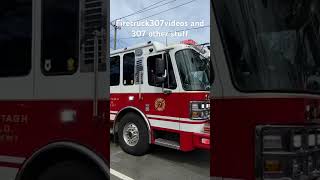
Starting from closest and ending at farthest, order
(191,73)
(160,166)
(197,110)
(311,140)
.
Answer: (311,140) → (160,166) → (197,110) → (191,73)

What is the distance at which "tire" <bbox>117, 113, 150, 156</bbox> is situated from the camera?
4.42 m

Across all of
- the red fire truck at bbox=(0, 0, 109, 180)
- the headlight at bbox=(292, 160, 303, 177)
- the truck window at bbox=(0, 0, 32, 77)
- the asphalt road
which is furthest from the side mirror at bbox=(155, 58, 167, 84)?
the headlight at bbox=(292, 160, 303, 177)

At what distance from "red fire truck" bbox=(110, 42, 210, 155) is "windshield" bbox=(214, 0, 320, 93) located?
2.21 feet

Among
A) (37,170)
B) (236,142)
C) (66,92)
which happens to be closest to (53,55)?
(66,92)

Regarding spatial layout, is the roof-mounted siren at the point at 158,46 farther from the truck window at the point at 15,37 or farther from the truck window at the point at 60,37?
the truck window at the point at 15,37

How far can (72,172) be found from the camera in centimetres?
426

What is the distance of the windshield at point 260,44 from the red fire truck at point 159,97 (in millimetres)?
673

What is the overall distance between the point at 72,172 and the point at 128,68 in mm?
1468

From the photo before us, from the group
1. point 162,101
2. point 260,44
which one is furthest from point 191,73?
point 260,44

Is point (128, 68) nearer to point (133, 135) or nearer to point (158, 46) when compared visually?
point (158, 46)

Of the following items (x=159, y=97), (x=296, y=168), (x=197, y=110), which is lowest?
(x=296, y=168)

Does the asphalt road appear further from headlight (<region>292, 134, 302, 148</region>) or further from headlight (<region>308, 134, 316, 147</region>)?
headlight (<region>308, 134, 316, 147</region>)

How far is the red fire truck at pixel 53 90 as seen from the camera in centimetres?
407

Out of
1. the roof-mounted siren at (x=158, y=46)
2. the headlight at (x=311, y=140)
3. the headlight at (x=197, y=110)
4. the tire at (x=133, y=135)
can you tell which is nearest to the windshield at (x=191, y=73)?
the headlight at (x=197, y=110)
